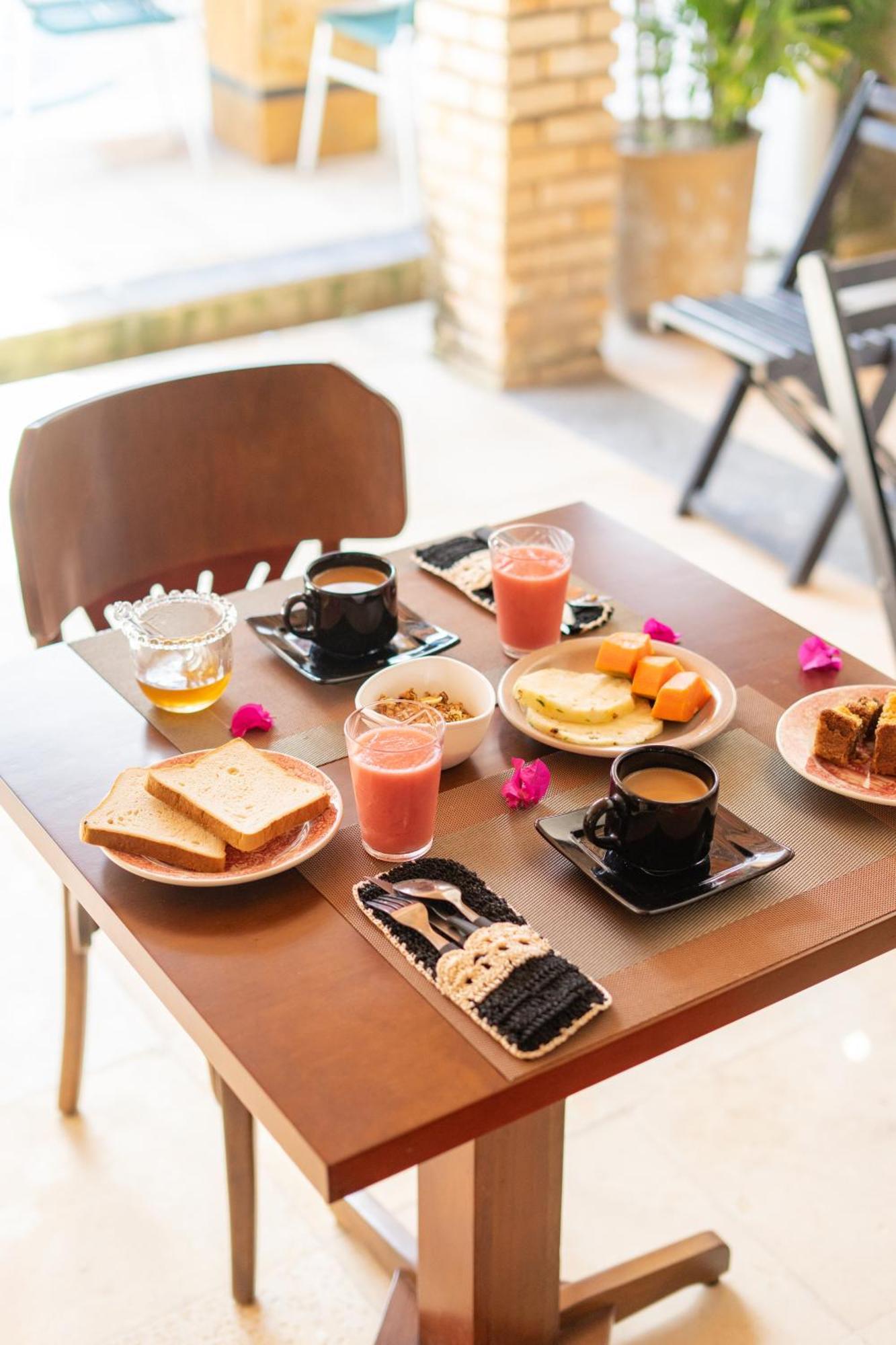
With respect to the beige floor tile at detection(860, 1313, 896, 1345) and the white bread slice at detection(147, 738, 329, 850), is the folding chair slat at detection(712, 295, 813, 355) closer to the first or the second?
the beige floor tile at detection(860, 1313, 896, 1345)

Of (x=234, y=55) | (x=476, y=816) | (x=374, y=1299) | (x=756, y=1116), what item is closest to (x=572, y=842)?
(x=476, y=816)

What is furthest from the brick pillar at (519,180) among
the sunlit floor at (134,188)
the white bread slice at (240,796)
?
the white bread slice at (240,796)

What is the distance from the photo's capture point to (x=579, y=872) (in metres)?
1.20

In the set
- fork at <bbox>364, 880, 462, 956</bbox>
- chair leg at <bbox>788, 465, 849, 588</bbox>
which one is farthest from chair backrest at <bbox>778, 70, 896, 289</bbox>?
fork at <bbox>364, 880, 462, 956</bbox>

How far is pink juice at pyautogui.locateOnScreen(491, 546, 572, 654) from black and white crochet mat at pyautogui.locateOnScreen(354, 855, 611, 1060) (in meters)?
0.39

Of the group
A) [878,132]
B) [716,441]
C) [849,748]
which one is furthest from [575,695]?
[878,132]

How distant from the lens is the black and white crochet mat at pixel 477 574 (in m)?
1.54

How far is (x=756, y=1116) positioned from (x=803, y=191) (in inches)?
166

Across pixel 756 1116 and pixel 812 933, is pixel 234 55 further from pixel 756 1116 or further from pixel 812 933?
pixel 812 933

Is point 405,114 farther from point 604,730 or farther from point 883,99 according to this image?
point 604,730

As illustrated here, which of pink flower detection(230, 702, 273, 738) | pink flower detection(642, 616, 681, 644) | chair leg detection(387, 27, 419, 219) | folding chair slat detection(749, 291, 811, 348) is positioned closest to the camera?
pink flower detection(230, 702, 273, 738)

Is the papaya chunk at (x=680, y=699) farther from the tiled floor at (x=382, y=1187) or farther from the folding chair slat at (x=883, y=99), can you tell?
the folding chair slat at (x=883, y=99)

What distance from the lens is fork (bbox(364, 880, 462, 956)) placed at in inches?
43.6

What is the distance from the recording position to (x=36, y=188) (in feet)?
18.2
